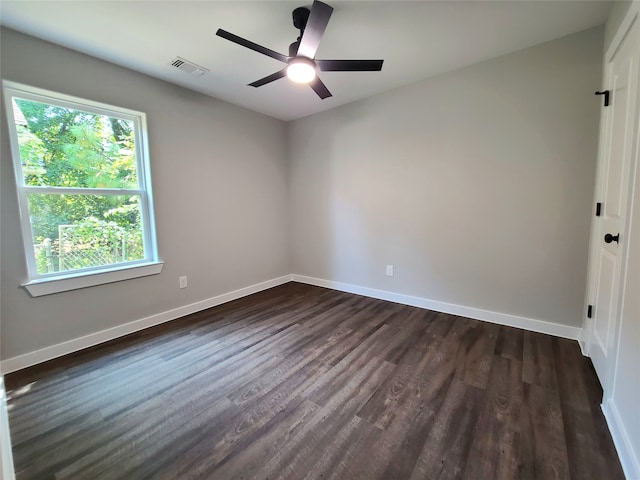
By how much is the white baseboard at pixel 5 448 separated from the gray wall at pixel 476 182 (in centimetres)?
314

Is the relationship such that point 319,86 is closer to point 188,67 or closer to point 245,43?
point 245,43

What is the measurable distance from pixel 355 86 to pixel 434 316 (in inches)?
104

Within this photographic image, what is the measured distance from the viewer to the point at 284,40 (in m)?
2.19

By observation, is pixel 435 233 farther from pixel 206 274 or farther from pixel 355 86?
pixel 206 274

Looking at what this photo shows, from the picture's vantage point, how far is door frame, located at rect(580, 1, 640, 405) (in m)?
1.40


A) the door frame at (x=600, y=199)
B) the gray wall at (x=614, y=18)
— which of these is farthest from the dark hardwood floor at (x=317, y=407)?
the gray wall at (x=614, y=18)

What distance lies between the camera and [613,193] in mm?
1744

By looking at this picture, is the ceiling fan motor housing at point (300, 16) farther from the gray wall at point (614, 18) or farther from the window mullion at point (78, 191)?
the window mullion at point (78, 191)

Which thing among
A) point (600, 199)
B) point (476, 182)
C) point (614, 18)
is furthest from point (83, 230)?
point (614, 18)

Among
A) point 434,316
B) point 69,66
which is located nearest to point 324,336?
point 434,316

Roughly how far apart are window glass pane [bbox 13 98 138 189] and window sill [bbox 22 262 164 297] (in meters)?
0.76

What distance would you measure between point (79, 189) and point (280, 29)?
2.09 m

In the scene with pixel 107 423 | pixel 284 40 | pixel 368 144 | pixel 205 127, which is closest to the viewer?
pixel 107 423

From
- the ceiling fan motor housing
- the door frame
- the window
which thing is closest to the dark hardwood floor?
the door frame
